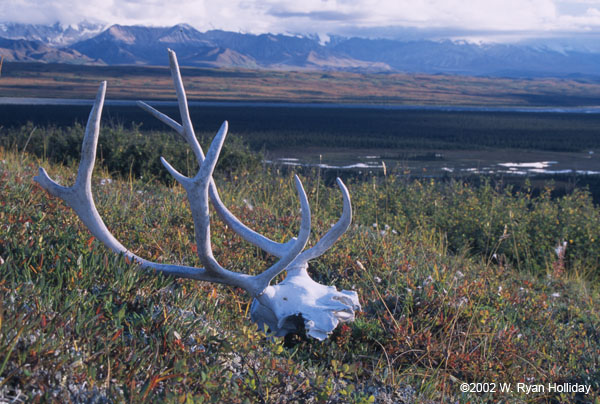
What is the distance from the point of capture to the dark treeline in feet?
111

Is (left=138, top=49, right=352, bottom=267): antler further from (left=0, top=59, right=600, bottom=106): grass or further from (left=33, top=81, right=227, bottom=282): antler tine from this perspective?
(left=0, top=59, right=600, bottom=106): grass

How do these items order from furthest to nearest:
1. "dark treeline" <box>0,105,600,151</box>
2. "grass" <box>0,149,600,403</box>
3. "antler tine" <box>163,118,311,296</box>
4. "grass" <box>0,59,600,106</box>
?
"grass" <box>0,59,600,106</box>, "dark treeline" <box>0,105,600,151</box>, "antler tine" <box>163,118,311,296</box>, "grass" <box>0,149,600,403</box>

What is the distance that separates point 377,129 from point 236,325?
41262mm

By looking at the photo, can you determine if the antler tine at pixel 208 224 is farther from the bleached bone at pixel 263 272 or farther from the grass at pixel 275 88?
the grass at pixel 275 88

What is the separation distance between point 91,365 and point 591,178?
22925 millimetres

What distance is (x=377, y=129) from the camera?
43.2 m

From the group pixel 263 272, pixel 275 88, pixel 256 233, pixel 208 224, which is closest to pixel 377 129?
pixel 256 233

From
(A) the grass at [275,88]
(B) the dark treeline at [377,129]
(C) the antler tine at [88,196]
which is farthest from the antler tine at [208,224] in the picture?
(A) the grass at [275,88]

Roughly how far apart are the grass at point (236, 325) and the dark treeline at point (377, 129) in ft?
76.3

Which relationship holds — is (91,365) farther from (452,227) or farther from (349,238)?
(452,227)

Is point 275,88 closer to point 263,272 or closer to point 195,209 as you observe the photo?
point 263,272

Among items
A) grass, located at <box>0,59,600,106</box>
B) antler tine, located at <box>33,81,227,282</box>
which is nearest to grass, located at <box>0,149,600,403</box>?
antler tine, located at <box>33,81,227,282</box>

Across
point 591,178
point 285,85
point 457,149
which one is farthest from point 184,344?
point 285,85

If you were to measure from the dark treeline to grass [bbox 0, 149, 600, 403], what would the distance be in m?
23.3
